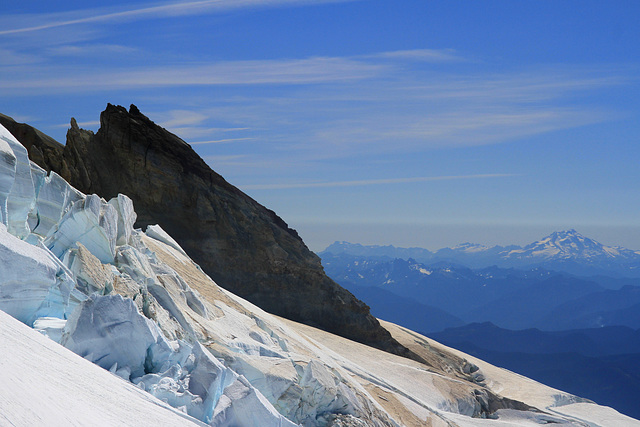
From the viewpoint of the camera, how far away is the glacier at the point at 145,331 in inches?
638

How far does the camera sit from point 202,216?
51469mm

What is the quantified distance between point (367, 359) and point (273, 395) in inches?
722

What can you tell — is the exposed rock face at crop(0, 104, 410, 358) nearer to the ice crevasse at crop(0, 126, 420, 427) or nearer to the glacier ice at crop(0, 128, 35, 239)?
the ice crevasse at crop(0, 126, 420, 427)

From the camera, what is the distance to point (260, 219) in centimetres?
5406

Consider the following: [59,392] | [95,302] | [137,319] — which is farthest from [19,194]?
[59,392]

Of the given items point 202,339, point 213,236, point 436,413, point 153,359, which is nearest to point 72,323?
point 153,359

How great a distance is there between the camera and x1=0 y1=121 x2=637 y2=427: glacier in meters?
16.2

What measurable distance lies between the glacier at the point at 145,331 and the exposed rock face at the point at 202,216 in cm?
1789

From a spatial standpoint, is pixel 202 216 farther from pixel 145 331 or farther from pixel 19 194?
pixel 145 331

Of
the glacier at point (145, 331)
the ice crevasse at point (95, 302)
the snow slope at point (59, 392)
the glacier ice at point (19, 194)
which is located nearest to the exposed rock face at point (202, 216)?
the glacier at point (145, 331)

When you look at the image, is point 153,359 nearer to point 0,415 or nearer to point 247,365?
point 247,365

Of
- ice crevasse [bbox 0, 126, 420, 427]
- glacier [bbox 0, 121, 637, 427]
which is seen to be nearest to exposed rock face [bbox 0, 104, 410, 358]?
glacier [bbox 0, 121, 637, 427]

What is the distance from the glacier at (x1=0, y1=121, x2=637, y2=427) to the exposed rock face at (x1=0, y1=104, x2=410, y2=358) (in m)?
17.9

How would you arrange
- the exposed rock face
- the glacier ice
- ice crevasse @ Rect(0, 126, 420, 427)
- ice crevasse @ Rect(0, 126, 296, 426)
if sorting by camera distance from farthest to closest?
the exposed rock face < the glacier ice < ice crevasse @ Rect(0, 126, 420, 427) < ice crevasse @ Rect(0, 126, 296, 426)
